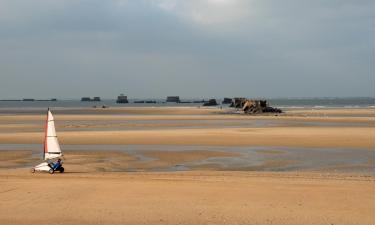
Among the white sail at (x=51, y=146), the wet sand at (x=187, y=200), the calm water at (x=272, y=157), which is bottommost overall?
the calm water at (x=272, y=157)

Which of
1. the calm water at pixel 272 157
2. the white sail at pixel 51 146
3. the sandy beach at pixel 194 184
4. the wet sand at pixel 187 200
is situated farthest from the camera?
the calm water at pixel 272 157

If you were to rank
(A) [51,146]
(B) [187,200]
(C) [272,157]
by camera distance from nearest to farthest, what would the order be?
(B) [187,200], (A) [51,146], (C) [272,157]

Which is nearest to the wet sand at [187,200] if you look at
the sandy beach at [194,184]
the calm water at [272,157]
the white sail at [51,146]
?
the sandy beach at [194,184]

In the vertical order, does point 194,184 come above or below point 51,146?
below

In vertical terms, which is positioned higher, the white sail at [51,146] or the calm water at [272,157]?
the white sail at [51,146]

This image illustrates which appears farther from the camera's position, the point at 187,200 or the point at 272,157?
the point at 272,157

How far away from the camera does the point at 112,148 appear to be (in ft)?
96.6

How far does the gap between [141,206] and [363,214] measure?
528 cm

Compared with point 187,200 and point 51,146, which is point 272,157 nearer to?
point 51,146

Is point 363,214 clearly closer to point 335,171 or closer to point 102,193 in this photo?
point 102,193

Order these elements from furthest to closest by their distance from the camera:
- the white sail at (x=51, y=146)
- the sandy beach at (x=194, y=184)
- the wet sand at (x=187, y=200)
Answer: the white sail at (x=51, y=146) → the sandy beach at (x=194, y=184) → the wet sand at (x=187, y=200)

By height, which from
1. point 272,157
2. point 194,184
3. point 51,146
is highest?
point 51,146

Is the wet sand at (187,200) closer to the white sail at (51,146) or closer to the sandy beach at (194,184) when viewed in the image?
the sandy beach at (194,184)

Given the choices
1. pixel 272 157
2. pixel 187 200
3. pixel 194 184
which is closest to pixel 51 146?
pixel 194 184
